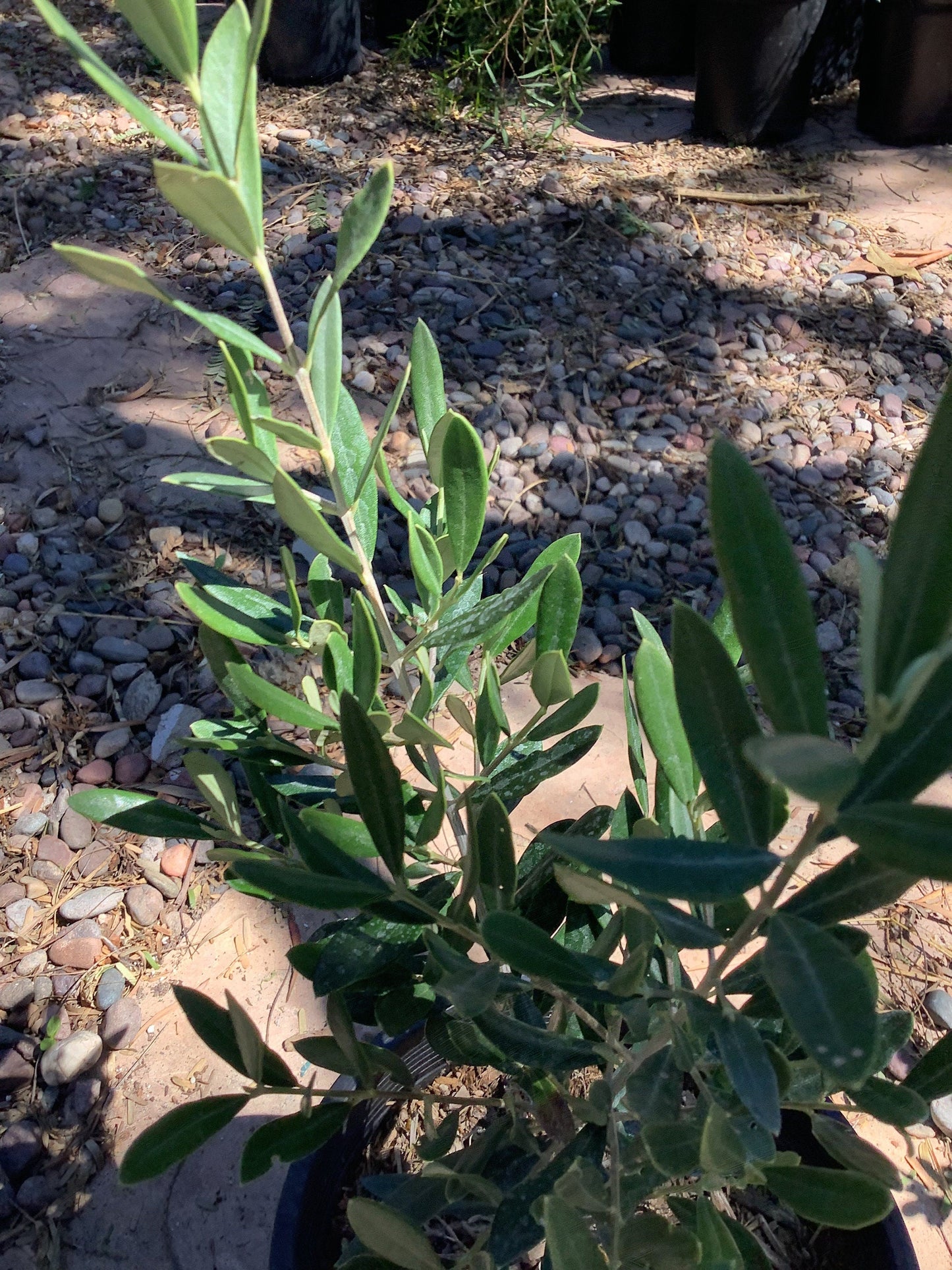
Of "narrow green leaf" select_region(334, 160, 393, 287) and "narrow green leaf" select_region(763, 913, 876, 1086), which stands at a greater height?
"narrow green leaf" select_region(334, 160, 393, 287)

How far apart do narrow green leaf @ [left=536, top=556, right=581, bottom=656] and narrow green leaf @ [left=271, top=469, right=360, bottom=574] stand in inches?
9.3

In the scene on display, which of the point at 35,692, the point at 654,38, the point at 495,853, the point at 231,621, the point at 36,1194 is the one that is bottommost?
the point at 36,1194

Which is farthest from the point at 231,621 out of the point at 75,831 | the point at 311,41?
the point at 311,41

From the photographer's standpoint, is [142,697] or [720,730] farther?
[142,697]

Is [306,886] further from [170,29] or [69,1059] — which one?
[69,1059]

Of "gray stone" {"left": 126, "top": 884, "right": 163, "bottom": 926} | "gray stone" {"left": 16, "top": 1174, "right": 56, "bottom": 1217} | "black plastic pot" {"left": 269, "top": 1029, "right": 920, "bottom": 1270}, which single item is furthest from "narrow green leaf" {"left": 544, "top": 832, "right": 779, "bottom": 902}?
"gray stone" {"left": 126, "top": 884, "right": 163, "bottom": 926}

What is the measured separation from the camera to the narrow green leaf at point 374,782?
0.62m

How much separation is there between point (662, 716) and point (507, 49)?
12.1 ft

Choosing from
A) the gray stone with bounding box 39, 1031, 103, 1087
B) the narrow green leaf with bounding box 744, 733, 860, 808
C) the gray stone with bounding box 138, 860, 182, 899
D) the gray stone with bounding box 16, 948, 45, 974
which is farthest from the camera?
the gray stone with bounding box 138, 860, 182, 899

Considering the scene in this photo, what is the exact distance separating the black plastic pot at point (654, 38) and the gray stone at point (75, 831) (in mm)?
3944

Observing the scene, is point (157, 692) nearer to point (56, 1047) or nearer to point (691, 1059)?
point (56, 1047)

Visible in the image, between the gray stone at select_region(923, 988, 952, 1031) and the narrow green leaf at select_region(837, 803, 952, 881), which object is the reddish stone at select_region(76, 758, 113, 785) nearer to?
the gray stone at select_region(923, 988, 952, 1031)

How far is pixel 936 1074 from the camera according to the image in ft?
2.41

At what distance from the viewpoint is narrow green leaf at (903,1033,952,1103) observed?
2.39ft
